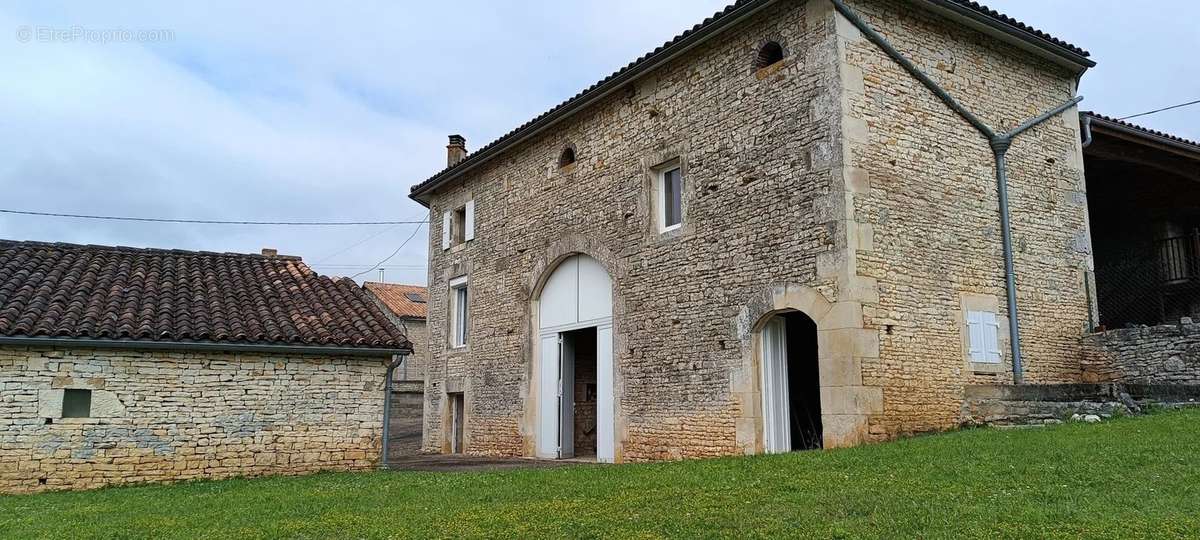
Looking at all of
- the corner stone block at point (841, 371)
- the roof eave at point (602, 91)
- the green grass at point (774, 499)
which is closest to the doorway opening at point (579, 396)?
the roof eave at point (602, 91)

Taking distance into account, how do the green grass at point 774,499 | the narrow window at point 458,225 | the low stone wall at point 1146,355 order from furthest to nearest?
the narrow window at point 458,225 < the low stone wall at point 1146,355 < the green grass at point 774,499

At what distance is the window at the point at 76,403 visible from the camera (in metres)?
10.6

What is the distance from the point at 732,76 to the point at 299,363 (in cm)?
701

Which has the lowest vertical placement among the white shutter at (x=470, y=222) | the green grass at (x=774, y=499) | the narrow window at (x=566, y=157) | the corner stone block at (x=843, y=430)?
the green grass at (x=774, y=499)

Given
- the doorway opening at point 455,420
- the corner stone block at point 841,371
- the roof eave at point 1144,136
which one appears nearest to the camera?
the corner stone block at point 841,371

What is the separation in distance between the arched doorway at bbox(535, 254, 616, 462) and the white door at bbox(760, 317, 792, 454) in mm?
3306

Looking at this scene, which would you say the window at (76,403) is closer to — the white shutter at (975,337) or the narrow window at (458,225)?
the narrow window at (458,225)

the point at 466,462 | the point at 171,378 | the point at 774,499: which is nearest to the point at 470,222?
the point at 466,462

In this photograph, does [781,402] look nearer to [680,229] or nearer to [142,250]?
[680,229]

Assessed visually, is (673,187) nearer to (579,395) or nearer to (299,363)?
(579,395)

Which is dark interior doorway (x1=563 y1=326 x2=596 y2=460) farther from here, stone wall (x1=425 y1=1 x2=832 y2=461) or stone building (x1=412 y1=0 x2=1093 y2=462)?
stone wall (x1=425 y1=1 x2=832 y2=461)

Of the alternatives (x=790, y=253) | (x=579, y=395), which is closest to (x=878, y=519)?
(x=790, y=253)

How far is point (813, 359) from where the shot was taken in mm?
13891

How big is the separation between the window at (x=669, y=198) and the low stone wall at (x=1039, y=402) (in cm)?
475
